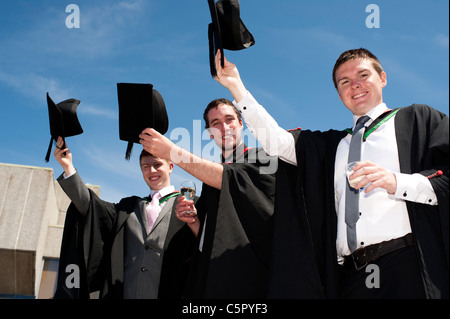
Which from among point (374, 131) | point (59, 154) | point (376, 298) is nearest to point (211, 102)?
point (59, 154)

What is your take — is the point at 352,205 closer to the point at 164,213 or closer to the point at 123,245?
the point at 164,213

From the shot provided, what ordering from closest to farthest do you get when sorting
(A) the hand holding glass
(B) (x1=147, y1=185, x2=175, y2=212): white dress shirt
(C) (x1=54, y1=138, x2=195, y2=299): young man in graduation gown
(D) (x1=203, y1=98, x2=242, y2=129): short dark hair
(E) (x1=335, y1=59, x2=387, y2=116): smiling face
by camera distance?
1. (E) (x1=335, y1=59, x2=387, y2=116): smiling face
2. (A) the hand holding glass
3. (C) (x1=54, y1=138, x2=195, y2=299): young man in graduation gown
4. (D) (x1=203, y1=98, x2=242, y2=129): short dark hair
5. (B) (x1=147, y1=185, x2=175, y2=212): white dress shirt

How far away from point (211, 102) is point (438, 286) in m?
2.65

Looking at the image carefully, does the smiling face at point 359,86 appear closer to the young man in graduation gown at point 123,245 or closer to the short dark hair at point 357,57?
the short dark hair at point 357,57

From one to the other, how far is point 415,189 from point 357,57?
1137mm

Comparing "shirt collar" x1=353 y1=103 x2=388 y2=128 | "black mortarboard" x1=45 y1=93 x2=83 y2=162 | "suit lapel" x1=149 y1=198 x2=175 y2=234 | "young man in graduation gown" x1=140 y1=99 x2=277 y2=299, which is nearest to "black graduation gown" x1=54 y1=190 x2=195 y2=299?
"suit lapel" x1=149 y1=198 x2=175 y2=234

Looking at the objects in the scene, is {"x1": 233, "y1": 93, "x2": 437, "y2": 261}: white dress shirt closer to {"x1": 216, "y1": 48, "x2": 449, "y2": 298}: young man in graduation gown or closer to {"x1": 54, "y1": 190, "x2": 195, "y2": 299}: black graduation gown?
{"x1": 216, "y1": 48, "x2": 449, "y2": 298}: young man in graduation gown

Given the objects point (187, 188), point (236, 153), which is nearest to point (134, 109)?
point (187, 188)

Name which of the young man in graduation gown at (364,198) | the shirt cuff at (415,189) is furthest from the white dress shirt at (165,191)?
the shirt cuff at (415,189)

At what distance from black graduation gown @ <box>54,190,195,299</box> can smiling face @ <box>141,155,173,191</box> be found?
0.92 ft

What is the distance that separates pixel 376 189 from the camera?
8.00ft

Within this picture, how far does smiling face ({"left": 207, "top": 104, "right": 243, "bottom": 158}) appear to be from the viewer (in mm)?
3814

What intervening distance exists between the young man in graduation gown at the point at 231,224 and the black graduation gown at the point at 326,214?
0.91 feet
